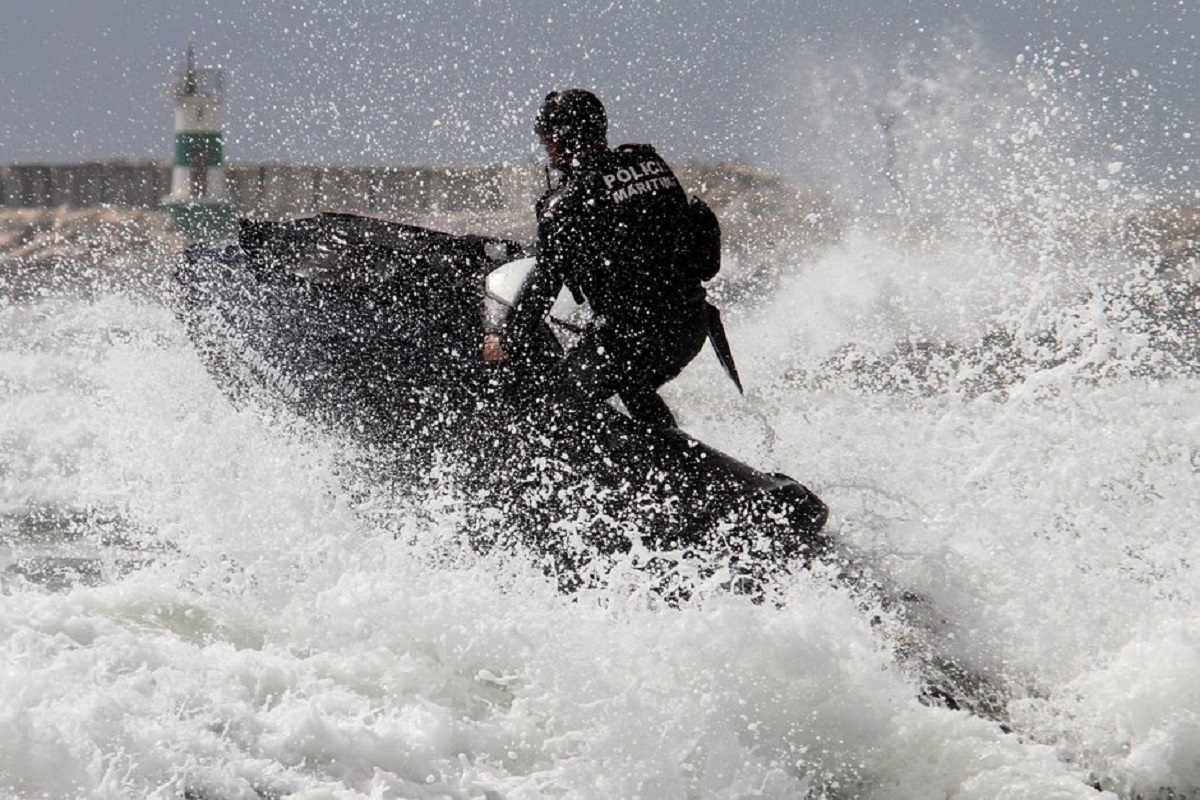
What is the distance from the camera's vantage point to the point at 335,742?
11.9 feet

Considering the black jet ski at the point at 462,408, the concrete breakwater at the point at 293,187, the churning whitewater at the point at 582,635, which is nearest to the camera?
the churning whitewater at the point at 582,635

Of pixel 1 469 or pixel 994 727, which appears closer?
pixel 994 727

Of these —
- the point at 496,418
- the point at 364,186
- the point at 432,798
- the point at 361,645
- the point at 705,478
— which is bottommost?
the point at 432,798

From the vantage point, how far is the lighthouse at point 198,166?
29.3m

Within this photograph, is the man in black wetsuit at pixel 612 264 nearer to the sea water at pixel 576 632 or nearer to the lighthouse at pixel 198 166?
the sea water at pixel 576 632

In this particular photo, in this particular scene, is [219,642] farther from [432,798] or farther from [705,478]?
[705,478]

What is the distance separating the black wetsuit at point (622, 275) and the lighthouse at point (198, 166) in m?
25.7

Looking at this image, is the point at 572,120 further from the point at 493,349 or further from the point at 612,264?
the point at 493,349

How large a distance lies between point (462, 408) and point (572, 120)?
1.17m

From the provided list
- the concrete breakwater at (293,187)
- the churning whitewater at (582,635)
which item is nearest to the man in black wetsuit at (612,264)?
the churning whitewater at (582,635)

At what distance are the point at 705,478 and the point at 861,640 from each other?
2.56ft

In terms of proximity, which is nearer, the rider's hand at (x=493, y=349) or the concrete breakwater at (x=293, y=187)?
the rider's hand at (x=493, y=349)

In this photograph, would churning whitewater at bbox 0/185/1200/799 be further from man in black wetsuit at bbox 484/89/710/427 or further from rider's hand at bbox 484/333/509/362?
man in black wetsuit at bbox 484/89/710/427

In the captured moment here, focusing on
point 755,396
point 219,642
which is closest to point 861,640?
point 219,642
